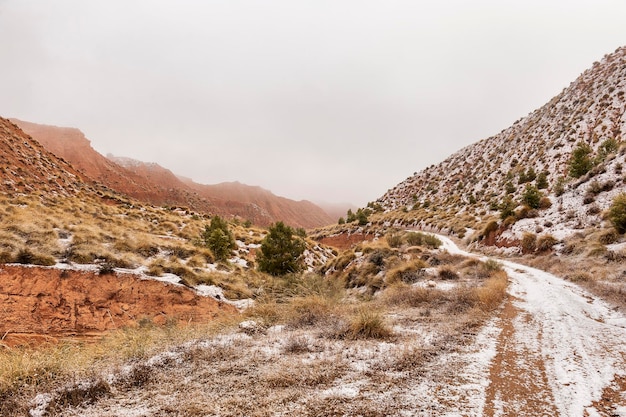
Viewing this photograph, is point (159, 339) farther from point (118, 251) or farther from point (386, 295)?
point (118, 251)

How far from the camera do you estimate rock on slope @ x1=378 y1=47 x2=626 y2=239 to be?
1769 centimetres

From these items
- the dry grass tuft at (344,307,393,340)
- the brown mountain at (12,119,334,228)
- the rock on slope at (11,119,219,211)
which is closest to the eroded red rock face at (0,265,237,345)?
the dry grass tuft at (344,307,393,340)

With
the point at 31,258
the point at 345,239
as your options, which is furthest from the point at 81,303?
the point at 345,239

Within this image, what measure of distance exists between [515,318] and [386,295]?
3.99 metres

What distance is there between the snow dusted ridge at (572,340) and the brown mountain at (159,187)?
2955 inches

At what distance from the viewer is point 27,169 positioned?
1202 inches

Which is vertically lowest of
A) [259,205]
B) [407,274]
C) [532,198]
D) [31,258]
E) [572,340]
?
[31,258]

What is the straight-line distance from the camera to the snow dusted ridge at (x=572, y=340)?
A: 3.55 m

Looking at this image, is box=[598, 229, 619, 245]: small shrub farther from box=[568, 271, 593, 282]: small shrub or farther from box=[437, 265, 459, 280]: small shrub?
box=[437, 265, 459, 280]: small shrub

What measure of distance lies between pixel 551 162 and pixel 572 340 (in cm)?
3650

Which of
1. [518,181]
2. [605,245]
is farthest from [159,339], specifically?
[518,181]

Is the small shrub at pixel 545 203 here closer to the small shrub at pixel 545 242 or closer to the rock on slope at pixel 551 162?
the rock on slope at pixel 551 162

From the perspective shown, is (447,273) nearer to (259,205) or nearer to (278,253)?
(278,253)

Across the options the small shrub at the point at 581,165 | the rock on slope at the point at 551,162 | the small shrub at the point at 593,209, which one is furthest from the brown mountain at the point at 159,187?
the small shrub at the point at 593,209
